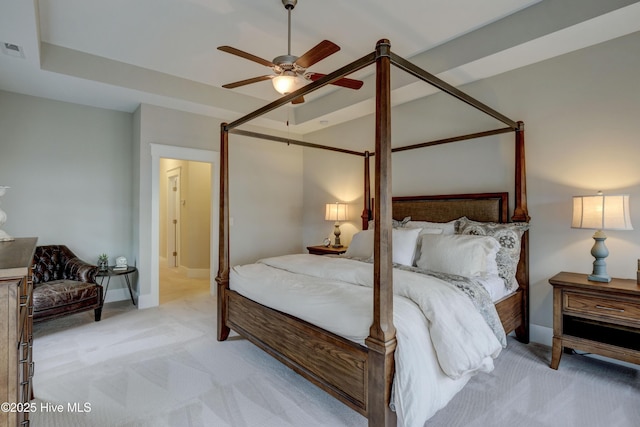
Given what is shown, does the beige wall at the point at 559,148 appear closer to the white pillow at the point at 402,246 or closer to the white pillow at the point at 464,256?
the white pillow at the point at 464,256

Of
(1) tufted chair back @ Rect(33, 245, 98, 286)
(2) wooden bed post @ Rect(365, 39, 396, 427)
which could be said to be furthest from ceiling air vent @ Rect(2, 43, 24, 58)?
(2) wooden bed post @ Rect(365, 39, 396, 427)

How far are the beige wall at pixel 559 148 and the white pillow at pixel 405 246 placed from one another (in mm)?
1029

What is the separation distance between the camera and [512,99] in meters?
3.24

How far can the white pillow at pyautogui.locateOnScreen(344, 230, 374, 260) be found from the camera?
3.34 meters

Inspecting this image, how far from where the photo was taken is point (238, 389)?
2297 millimetres

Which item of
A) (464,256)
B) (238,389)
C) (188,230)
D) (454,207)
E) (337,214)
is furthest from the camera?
(188,230)

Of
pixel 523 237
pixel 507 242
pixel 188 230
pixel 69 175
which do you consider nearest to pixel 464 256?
pixel 507 242

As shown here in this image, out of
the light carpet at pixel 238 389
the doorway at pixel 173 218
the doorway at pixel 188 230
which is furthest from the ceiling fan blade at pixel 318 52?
the doorway at pixel 173 218

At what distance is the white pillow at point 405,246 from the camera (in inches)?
118

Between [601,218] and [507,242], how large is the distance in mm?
671

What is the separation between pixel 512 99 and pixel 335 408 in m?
3.23

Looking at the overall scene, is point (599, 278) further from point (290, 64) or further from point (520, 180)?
point (290, 64)

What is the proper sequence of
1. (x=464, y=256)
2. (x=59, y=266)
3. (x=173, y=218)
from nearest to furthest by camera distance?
(x=464, y=256)
(x=59, y=266)
(x=173, y=218)

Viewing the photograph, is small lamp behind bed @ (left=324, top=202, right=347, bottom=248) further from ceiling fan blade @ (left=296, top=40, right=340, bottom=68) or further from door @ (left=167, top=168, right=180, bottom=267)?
door @ (left=167, top=168, right=180, bottom=267)
